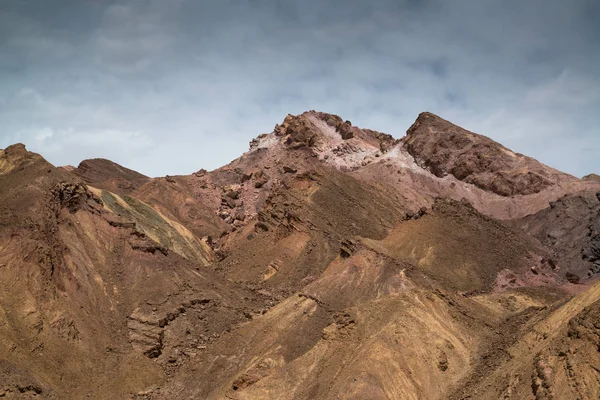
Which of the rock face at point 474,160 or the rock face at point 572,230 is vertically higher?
the rock face at point 474,160

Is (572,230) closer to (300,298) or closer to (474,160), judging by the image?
(474,160)

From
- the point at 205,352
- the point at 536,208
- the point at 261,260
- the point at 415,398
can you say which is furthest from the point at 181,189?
the point at 415,398

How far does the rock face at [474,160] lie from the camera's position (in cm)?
7525

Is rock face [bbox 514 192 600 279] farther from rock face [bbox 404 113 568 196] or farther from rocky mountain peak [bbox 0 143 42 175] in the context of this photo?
rocky mountain peak [bbox 0 143 42 175]

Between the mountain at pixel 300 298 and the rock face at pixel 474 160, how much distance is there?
6015 millimetres

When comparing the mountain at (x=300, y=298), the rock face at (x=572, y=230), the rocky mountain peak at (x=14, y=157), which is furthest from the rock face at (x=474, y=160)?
the rocky mountain peak at (x=14, y=157)

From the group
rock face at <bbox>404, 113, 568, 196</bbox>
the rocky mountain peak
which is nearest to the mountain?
the rocky mountain peak

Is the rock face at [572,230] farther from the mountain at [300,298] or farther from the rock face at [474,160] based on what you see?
the rock face at [474,160]

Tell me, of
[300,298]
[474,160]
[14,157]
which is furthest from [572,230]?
[14,157]

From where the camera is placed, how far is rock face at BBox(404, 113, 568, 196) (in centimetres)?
7525

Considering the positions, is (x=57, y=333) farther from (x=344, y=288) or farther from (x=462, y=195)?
(x=462, y=195)

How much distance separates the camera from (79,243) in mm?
39656

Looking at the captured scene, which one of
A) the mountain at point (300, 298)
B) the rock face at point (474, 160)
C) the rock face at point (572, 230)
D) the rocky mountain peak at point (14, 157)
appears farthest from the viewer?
the rock face at point (474, 160)

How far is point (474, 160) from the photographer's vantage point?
8056 cm
